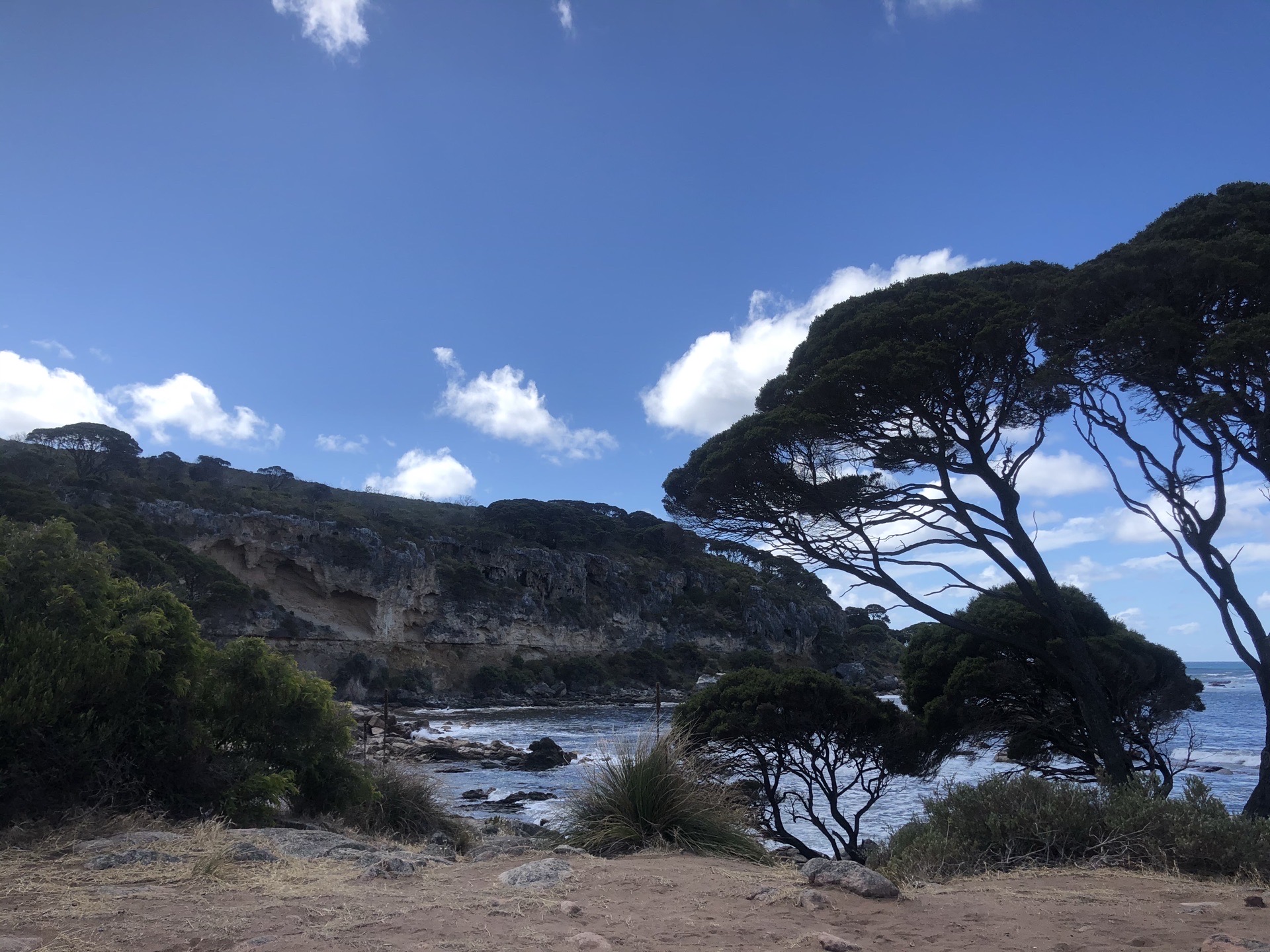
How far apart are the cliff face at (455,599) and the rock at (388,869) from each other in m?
39.1

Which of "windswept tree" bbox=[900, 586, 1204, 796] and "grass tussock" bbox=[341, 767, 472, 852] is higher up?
"windswept tree" bbox=[900, 586, 1204, 796]

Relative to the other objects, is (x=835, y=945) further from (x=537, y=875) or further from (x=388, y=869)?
Answer: (x=388, y=869)

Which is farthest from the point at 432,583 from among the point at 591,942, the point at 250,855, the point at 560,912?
the point at 591,942

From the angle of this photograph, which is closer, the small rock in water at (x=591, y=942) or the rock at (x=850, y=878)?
the small rock in water at (x=591, y=942)

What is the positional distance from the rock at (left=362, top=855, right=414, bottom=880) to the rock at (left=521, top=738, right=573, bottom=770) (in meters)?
19.3

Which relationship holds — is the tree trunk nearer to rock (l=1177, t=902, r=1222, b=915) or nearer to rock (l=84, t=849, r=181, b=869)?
rock (l=1177, t=902, r=1222, b=915)

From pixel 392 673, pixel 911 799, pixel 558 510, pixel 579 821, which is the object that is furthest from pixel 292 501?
pixel 579 821

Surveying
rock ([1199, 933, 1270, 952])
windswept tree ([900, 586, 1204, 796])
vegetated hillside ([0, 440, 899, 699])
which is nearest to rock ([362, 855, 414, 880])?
rock ([1199, 933, 1270, 952])

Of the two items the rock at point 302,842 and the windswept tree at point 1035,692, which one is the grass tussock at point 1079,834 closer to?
the rock at point 302,842

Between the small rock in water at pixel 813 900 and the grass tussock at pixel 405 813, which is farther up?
the small rock in water at pixel 813 900

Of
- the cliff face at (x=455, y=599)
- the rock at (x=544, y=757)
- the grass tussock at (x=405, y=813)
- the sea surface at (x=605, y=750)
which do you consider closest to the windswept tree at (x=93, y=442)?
the cliff face at (x=455, y=599)

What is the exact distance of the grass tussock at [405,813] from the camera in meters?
8.09

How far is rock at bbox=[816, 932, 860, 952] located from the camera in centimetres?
338

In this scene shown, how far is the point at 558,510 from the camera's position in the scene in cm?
7319
